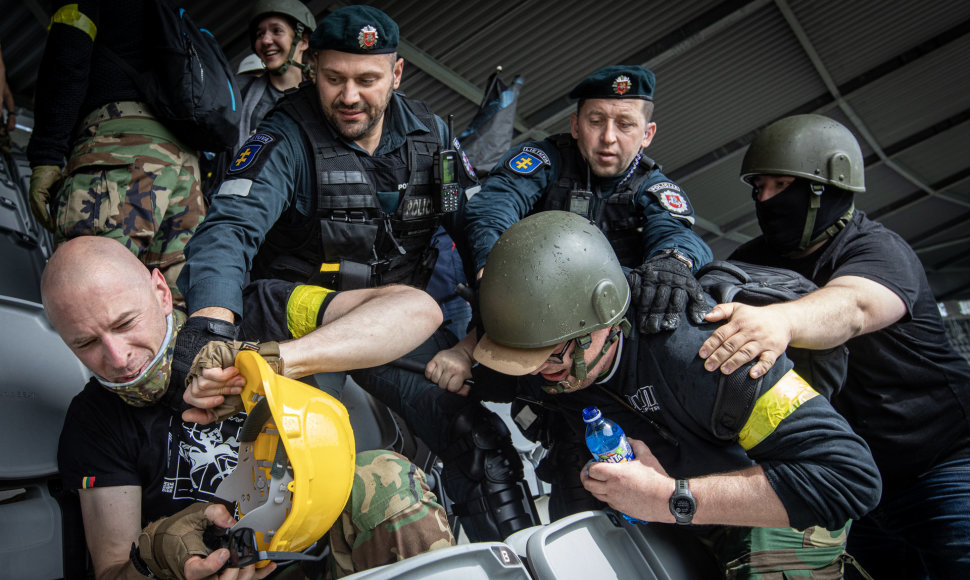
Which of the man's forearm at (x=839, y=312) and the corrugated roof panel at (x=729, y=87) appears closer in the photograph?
the man's forearm at (x=839, y=312)

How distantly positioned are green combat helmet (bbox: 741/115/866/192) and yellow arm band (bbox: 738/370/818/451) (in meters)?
1.24

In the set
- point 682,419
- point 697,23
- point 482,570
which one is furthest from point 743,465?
point 697,23

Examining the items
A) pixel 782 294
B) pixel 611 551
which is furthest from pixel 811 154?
pixel 611 551

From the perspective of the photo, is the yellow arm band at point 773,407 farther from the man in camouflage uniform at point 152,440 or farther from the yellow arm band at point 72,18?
the yellow arm band at point 72,18

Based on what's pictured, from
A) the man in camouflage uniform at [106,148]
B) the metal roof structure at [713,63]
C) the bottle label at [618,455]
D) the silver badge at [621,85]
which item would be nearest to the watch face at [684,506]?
the bottle label at [618,455]

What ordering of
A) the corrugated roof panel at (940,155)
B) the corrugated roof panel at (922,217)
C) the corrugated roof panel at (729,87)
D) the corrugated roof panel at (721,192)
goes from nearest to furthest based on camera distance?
the corrugated roof panel at (729,87), the corrugated roof panel at (721,192), the corrugated roof panel at (940,155), the corrugated roof panel at (922,217)

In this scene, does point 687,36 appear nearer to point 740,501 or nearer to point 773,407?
point 773,407

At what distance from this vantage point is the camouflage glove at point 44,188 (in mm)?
2668

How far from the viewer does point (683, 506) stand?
6.26 feet

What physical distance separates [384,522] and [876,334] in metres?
1.95

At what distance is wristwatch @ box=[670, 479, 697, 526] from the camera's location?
6.24 feet

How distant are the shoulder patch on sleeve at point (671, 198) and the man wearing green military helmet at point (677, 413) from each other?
1.04m

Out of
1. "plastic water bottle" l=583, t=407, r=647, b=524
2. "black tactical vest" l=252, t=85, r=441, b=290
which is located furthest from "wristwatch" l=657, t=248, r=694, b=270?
"black tactical vest" l=252, t=85, r=441, b=290

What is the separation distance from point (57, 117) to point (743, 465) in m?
2.81
